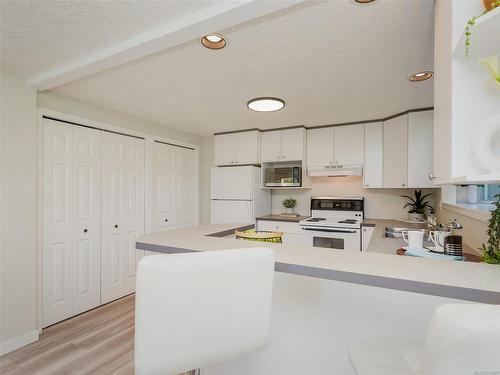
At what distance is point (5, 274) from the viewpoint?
209cm

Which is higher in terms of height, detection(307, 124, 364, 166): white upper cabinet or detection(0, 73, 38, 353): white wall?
detection(307, 124, 364, 166): white upper cabinet

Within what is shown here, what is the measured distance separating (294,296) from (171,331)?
668 mm

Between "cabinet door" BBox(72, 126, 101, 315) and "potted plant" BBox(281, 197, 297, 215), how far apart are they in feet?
8.55

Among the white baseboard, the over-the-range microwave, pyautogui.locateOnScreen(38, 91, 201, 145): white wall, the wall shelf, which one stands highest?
pyautogui.locateOnScreen(38, 91, 201, 145): white wall

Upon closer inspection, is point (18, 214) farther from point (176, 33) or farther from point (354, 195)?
point (354, 195)

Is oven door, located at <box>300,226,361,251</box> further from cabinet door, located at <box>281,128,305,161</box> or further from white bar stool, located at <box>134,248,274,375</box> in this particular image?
white bar stool, located at <box>134,248,274,375</box>

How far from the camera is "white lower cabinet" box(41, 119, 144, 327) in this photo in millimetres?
2539

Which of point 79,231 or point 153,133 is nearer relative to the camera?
point 79,231

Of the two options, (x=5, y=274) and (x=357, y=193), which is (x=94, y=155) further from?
(x=357, y=193)

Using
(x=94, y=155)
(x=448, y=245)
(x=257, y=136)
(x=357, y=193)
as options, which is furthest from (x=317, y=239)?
(x=94, y=155)

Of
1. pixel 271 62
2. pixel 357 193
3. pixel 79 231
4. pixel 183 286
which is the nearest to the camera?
pixel 183 286

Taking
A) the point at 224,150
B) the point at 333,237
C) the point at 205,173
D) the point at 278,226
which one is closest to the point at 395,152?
the point at 333,237

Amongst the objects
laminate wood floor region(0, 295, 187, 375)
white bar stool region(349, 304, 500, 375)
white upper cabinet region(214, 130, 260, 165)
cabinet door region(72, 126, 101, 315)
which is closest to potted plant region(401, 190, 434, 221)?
white upper cabinet region(214, 130, 260, 165)

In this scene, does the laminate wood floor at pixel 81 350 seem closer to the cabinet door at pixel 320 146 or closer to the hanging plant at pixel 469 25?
the hanging plant at pixel 469 25
